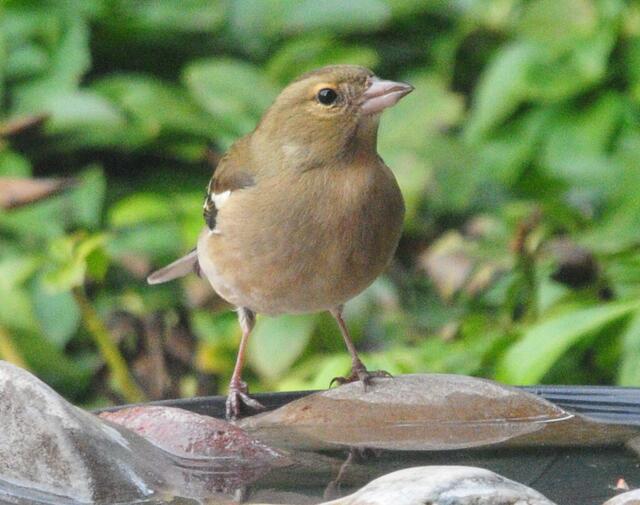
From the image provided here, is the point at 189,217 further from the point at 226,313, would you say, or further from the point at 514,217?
the point at 514,217

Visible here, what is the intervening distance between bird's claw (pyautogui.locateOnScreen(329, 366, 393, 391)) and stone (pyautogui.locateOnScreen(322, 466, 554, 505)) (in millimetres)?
Answer: 1033

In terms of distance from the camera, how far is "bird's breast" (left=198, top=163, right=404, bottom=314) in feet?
11.3

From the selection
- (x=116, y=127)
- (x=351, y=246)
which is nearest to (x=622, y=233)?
(x=351, y=246)

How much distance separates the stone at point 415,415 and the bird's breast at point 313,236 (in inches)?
16.2

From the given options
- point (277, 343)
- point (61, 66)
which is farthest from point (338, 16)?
point (277, 343)

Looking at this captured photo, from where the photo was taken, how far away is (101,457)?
249cm

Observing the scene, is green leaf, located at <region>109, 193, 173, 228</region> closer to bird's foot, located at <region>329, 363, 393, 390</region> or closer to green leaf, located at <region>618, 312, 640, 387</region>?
bird's foot, located at <region>329, 363, 393, 390</region>

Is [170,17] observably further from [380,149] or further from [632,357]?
[632,357]

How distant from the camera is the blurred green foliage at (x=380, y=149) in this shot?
468cm

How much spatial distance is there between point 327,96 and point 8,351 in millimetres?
1758

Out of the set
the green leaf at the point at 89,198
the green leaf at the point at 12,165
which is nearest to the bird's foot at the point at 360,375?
the green leaf at the point at 89,198

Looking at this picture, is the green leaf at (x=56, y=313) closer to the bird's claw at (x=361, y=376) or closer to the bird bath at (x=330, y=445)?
the bird's claw at (x=361, y=376)

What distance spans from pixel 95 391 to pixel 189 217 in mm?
736

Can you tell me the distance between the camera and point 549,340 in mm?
3879
